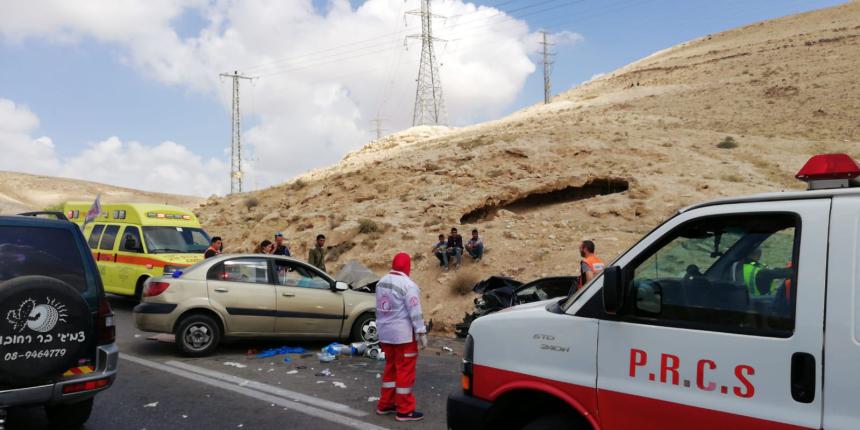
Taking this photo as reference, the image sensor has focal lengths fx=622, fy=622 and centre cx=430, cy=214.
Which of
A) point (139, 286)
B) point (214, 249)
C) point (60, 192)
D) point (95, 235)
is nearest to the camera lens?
point (214, 249)

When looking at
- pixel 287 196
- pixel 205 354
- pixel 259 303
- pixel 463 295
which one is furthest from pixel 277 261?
pixel 287 196

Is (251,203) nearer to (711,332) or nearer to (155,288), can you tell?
(155,288)

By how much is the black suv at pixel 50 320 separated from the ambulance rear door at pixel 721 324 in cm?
377

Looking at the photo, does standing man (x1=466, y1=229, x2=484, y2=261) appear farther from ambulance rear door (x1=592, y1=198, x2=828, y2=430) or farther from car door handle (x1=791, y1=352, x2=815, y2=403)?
car door handle (x1=791, y1=352, x2=815, y2=403)

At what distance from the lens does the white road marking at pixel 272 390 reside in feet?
20.8

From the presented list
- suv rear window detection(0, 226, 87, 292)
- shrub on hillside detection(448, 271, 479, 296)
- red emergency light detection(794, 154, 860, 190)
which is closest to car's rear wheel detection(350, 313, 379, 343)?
suv rear window detection(0, 226, 87, 292)

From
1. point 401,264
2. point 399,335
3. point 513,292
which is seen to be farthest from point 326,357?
point 513,292

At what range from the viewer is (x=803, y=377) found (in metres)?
2.67

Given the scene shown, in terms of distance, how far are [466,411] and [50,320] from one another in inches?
120

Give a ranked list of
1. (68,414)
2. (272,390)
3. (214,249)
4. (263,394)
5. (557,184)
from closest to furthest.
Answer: (68,414) < (263,394) < (272,390) < (214,249) < (557,184)

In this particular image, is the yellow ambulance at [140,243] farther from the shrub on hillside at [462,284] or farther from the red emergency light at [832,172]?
the red emergency light at [832,172]

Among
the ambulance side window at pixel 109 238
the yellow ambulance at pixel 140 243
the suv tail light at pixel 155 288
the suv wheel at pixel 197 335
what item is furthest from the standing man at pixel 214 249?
the suv wheel at pixel 197 335

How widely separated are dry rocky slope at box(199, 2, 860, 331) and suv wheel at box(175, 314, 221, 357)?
547cm

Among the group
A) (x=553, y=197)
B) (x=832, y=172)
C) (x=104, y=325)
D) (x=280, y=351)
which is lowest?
(x=280, y=351)
